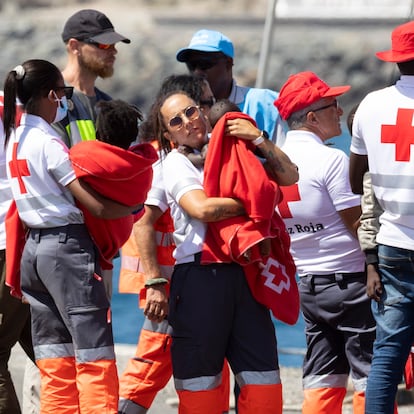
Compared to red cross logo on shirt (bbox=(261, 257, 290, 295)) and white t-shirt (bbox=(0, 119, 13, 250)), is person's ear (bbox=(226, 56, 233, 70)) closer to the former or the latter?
white t-shirt (bbox=(0, 119, 13, 250))

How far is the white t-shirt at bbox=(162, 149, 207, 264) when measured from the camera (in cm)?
561

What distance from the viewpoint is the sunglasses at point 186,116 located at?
5867 millimetres

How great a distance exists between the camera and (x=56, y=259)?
5.62 meters

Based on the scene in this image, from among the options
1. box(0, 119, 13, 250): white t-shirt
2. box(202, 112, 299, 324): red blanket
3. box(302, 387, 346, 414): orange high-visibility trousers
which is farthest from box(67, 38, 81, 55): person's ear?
box(302, 387, 346, 414): orange high-visibility trousers

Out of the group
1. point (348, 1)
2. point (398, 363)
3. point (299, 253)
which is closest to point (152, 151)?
point (299, 253)

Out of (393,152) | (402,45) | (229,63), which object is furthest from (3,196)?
(402,45)

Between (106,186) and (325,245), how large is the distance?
105 centimetres

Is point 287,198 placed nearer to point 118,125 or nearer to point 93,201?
point 118,125

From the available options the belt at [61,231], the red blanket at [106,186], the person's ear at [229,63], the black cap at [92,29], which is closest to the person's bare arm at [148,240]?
the red blanket at [106,186]

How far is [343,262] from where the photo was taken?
6.04 meters

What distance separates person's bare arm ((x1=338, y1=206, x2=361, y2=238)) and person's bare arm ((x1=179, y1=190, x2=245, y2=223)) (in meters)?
0.62

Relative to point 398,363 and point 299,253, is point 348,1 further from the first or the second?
point 398,363

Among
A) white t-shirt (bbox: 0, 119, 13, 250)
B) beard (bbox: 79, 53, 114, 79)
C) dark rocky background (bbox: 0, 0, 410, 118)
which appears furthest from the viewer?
dark rocky background (bbox: 0, 0, 410, 118)

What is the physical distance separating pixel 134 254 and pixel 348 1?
108 inches
